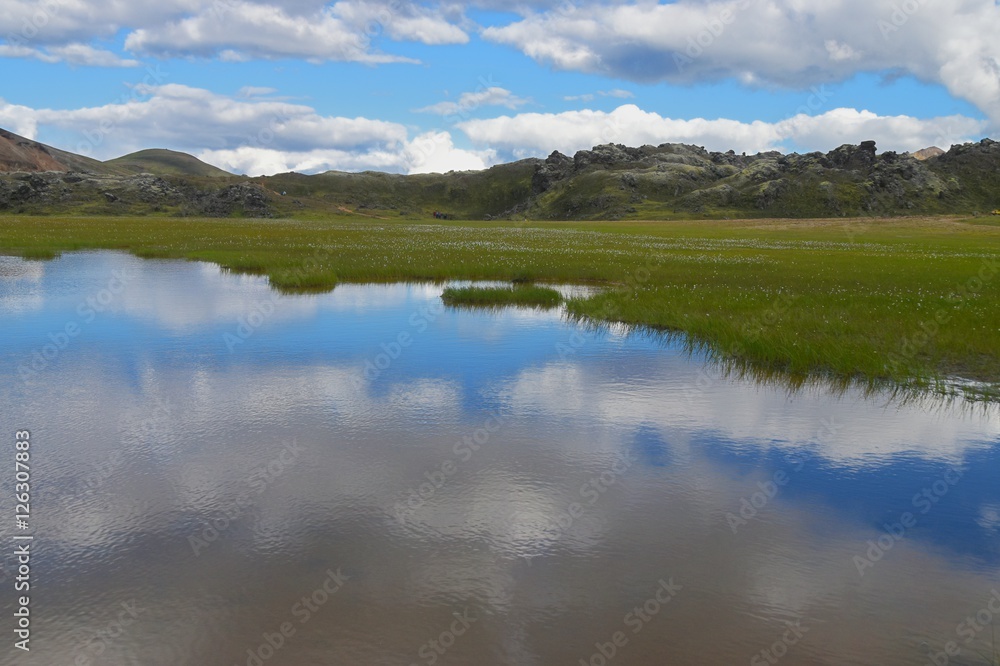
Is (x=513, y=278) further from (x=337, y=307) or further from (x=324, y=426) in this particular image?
(x=324, y=426)

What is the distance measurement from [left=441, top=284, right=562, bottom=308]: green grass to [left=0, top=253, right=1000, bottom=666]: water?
10.8 m

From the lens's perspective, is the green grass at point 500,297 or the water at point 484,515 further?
the green grass at point 500,297

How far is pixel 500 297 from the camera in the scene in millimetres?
29406

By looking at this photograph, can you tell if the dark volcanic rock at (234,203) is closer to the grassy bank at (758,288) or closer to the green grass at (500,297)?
the grassy bank at (758,288)

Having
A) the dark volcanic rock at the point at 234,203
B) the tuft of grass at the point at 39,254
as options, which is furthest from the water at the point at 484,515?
the dark volcanic rock at the point at 234,203

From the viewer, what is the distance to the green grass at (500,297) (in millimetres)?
28906

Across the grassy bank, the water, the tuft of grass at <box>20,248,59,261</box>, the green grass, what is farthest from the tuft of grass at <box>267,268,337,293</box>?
the tuft of grass at <box>20,248,59,261</box>

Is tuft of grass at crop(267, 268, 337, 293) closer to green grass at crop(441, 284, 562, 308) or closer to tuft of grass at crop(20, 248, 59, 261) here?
green grass at crop(441, 284, 562, 308)

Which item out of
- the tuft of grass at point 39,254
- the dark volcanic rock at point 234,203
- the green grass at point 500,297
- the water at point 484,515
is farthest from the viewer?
the dark volcanic rock at point 234,203

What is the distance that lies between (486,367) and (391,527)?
9.28 m

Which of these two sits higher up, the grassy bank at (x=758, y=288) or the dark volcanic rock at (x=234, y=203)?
the dark volcanic rock at (x=234, y=203)

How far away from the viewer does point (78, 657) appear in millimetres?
6242

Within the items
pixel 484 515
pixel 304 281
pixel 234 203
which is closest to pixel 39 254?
pixel 304 281

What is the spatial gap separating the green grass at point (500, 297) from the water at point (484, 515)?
1077cm
